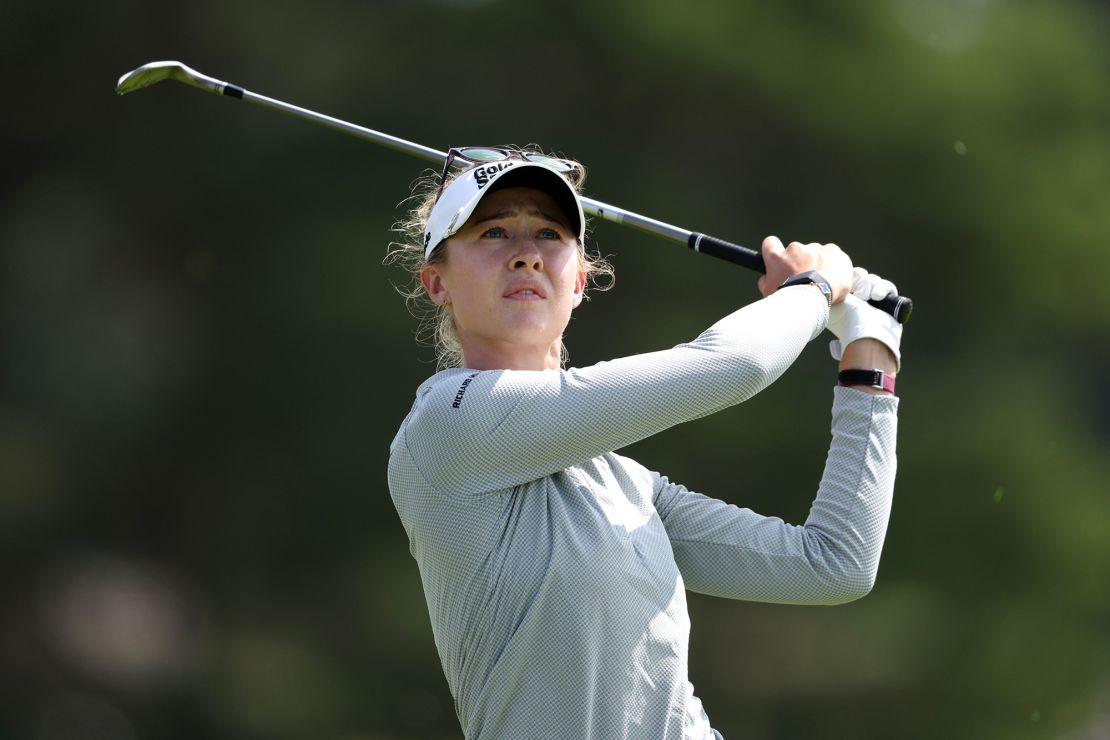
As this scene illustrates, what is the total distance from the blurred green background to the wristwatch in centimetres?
373

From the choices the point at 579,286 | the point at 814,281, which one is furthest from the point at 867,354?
the point at 579,286

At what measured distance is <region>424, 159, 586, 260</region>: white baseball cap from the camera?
1.75m

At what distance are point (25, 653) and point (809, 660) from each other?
3.04 meters

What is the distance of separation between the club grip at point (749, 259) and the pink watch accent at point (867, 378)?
0.33 ft

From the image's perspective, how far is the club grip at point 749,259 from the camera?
6.26 feet

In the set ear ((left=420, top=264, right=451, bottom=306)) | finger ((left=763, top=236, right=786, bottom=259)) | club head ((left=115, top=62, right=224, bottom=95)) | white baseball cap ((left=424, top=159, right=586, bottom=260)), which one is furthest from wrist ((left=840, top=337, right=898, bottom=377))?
club head ((left=115, top=62, right=224, bottom=95))

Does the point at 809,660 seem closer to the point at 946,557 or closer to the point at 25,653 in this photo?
the point at 946,557

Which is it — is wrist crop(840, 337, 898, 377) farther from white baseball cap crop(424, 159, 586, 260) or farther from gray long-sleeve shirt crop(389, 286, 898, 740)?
white baseball cap crop(424, 159, 586, 260)

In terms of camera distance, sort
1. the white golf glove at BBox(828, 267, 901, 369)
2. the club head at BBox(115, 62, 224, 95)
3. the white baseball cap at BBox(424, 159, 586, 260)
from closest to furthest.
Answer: the white baseball cap at BBox(424, 159, 586, 260) < the white golf glove at BBox(828, 267, 901, 369) < the club head at BBox(115, 62, 224, 95)

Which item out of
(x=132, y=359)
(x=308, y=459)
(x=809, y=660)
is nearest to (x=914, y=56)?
(x=809, y=660)

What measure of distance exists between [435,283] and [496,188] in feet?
0.57

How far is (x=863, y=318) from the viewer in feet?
6.12

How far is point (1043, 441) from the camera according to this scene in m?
5.51

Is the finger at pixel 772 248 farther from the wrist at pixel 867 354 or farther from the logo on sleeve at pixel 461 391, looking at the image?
the logo on sleeve at pixel 461 391
